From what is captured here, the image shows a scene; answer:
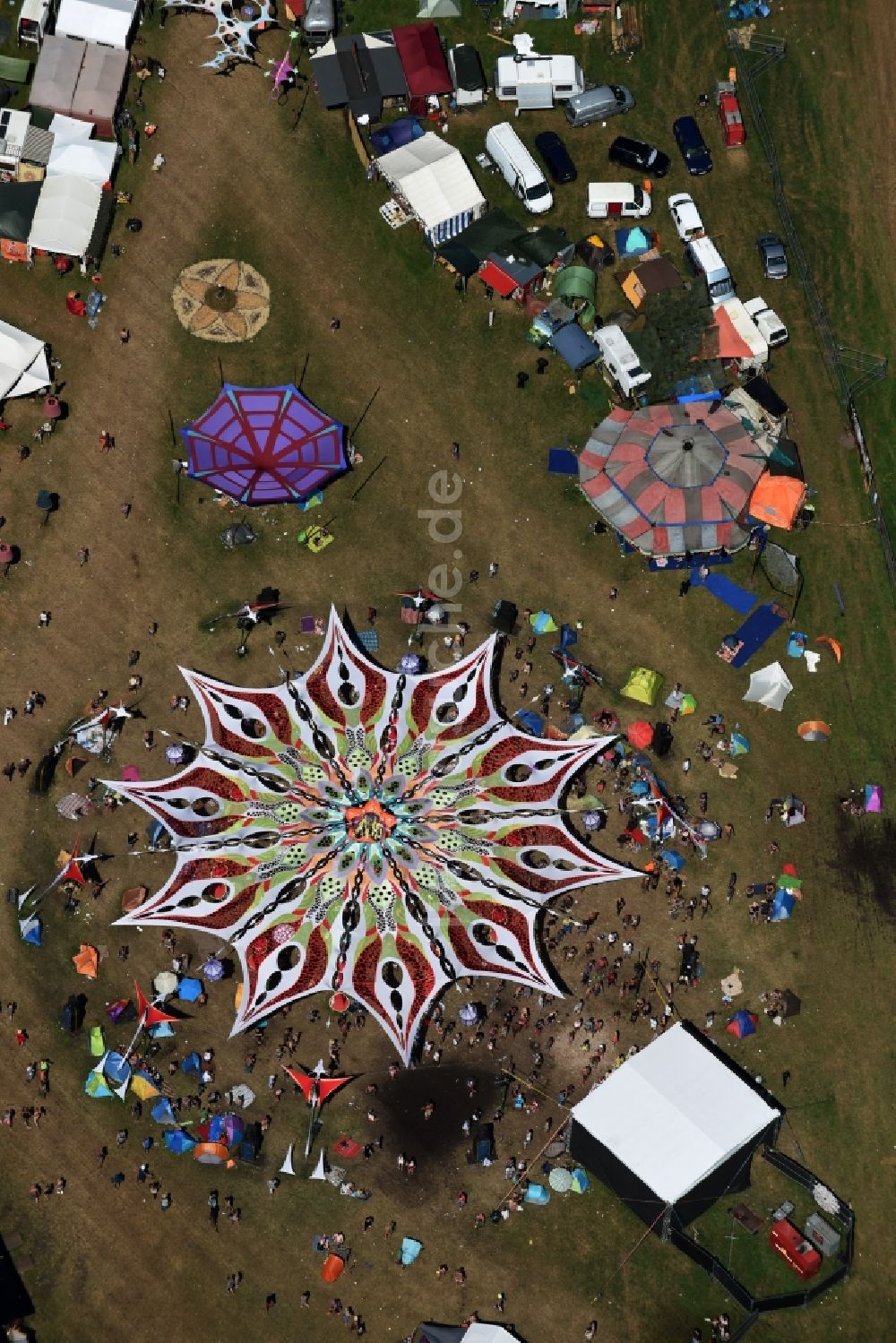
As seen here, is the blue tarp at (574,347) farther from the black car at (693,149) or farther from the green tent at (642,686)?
the green tent at (642,686)

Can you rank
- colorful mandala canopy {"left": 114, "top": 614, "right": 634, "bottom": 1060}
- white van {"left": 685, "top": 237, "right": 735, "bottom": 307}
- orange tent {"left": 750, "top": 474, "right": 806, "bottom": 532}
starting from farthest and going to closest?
white van {"left": 685, "top": 237, "right": 735, "bottom": 307} → orange tent {"left": 750, "top": 474, "right": 806, "bottom": 532} → colorful mandala canopy {"left": 114, "top": 614, "right": 634, "bottom": 1060}

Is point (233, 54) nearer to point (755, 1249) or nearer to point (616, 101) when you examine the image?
point (616, 101)

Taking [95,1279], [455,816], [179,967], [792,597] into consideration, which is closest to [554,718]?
[455,816]

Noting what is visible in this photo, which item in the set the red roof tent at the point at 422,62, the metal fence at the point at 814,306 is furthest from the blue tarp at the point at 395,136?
the metal fence at the point at 814,306

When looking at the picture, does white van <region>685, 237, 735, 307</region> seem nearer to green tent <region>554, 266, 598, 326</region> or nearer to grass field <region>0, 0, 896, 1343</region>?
grass field <region>0, 0, 896, 1343</region>

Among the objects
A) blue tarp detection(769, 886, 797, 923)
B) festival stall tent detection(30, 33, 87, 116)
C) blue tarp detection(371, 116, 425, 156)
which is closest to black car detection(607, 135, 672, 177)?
blue tarp detection(371, 116, 425, 156)

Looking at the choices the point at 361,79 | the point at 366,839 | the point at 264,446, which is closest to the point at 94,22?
the point at 361,79
